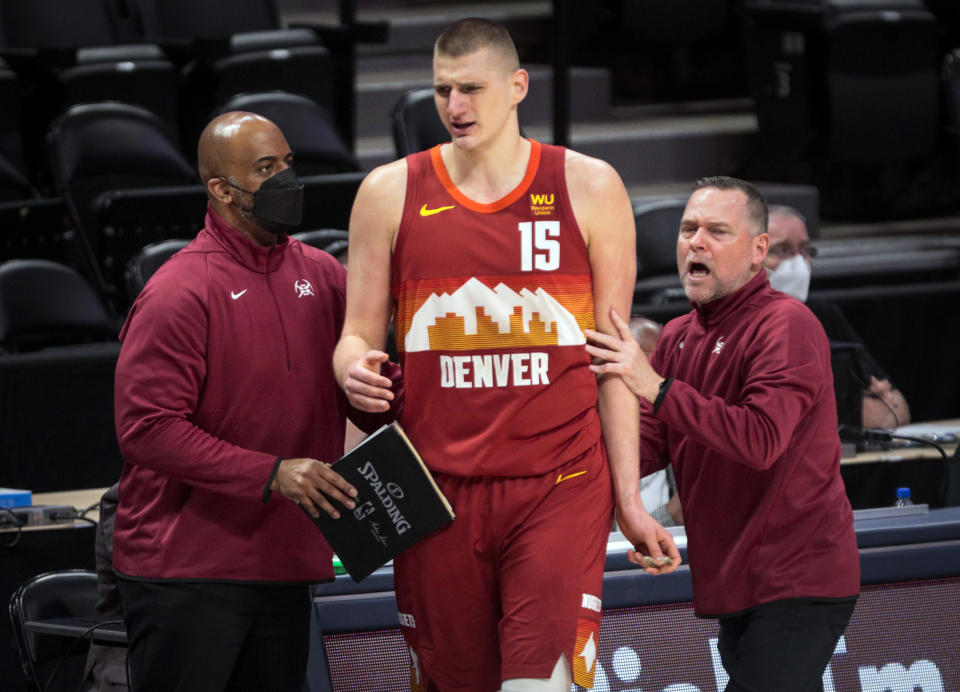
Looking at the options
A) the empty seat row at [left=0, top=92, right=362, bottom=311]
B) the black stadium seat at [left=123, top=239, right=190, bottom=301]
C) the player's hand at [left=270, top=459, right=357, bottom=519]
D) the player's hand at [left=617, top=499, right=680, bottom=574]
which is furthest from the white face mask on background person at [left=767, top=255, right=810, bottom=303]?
the player's hand at [left=270, top=459, right=357, bottom=519]

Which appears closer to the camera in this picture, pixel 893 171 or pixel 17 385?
pixel 17 385

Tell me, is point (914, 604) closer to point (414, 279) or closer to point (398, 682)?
point (398, 682)

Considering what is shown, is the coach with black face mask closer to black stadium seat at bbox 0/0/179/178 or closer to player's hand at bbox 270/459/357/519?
player's hand at bbox 270/459/357/519

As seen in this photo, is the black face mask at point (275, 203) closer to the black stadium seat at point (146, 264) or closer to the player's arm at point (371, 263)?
the player's arm at point (371, 263)

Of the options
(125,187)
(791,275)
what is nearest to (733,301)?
(791,275)

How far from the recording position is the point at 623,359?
316 cm

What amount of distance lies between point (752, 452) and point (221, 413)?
1.09 meters

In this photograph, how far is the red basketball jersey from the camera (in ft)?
10.2

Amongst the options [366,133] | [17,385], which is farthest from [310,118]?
[17,385]

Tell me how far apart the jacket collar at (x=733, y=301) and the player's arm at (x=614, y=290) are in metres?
0.30

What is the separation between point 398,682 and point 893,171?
6.22 metres

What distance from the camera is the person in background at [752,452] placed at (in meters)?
3.21

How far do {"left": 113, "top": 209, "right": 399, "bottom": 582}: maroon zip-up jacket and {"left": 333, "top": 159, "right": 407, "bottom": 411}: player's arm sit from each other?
190mm

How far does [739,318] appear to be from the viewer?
3.41 meters
